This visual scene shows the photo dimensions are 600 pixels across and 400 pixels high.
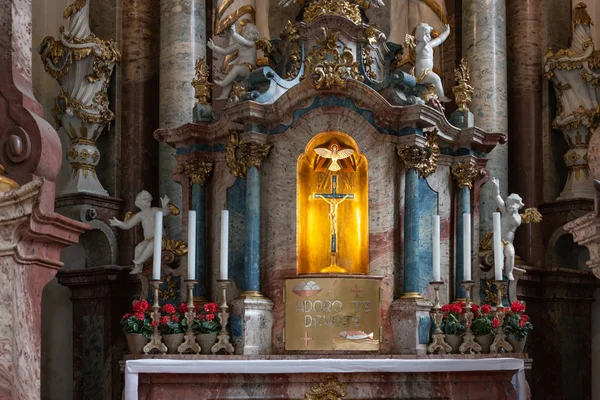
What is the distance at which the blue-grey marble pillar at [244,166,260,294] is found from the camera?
12188 millimetres

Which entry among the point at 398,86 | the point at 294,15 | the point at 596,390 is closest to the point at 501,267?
the point at 398,86

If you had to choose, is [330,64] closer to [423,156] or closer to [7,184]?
[423,156]

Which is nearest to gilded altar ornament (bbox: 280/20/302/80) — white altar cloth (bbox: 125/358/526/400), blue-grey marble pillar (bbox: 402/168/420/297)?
blue-grey marble pillar (bbox: 402/168/420/297)

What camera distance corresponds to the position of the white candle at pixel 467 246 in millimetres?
11969

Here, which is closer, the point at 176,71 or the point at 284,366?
the point at 284,366

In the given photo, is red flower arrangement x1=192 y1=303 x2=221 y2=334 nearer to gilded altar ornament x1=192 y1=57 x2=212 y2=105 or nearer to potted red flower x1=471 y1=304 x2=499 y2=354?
gilded altar ornament x1=192 y1=57 x2=212 y2=105

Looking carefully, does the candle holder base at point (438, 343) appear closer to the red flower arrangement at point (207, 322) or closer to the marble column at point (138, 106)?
the red flower arrangement at point (207, 322)

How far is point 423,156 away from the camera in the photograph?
12.4 m

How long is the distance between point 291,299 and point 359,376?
50.1 inches

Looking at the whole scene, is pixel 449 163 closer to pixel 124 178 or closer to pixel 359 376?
pixel 359 376

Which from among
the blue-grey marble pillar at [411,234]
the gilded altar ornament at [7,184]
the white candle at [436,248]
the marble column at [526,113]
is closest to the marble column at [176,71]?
the blue-grey marble pillar at [411,234]

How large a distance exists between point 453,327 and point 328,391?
1616 mm

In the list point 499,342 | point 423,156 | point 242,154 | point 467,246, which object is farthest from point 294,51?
point 499,342

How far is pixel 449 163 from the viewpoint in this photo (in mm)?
12930
